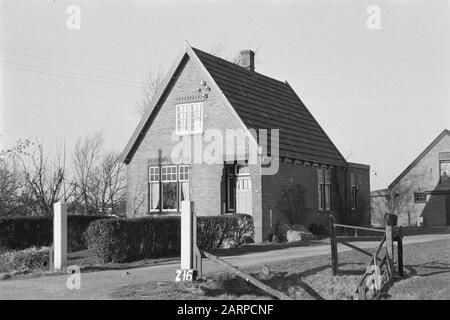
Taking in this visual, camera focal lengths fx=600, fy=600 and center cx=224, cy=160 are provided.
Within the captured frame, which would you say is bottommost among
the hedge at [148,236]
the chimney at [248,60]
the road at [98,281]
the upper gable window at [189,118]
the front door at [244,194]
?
the road at [98,281]

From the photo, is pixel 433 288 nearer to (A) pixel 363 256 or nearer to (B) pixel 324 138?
(A) pixel 363 256

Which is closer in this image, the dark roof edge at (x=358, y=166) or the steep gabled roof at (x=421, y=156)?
the dark roof edge at (x=358, y=166)

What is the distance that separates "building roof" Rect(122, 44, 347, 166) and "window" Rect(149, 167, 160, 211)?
165cm

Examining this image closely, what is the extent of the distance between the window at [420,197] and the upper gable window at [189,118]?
75.0ft

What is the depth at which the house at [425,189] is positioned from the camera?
41125mm

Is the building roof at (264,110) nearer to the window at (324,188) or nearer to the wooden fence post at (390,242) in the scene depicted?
the window at (324,188)

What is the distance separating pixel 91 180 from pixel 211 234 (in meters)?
24.2

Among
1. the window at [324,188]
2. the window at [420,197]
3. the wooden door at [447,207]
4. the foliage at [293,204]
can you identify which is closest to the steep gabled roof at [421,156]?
the window at [420,197]

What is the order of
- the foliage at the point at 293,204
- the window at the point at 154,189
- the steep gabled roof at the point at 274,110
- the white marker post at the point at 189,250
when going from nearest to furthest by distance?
the white marker post at the point at 189,250
the foliage at the point at 293,204
the steep gabled roof at the point at 274,110
the window at the point at 154,189

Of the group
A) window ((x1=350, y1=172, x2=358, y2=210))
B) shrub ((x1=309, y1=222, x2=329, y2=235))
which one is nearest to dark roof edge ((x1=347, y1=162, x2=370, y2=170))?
window ((x1=350, y1=172, x2=358, y2=210))

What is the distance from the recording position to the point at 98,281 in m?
13.1

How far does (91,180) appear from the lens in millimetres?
42875

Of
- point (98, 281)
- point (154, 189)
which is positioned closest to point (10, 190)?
point (154, 189)
